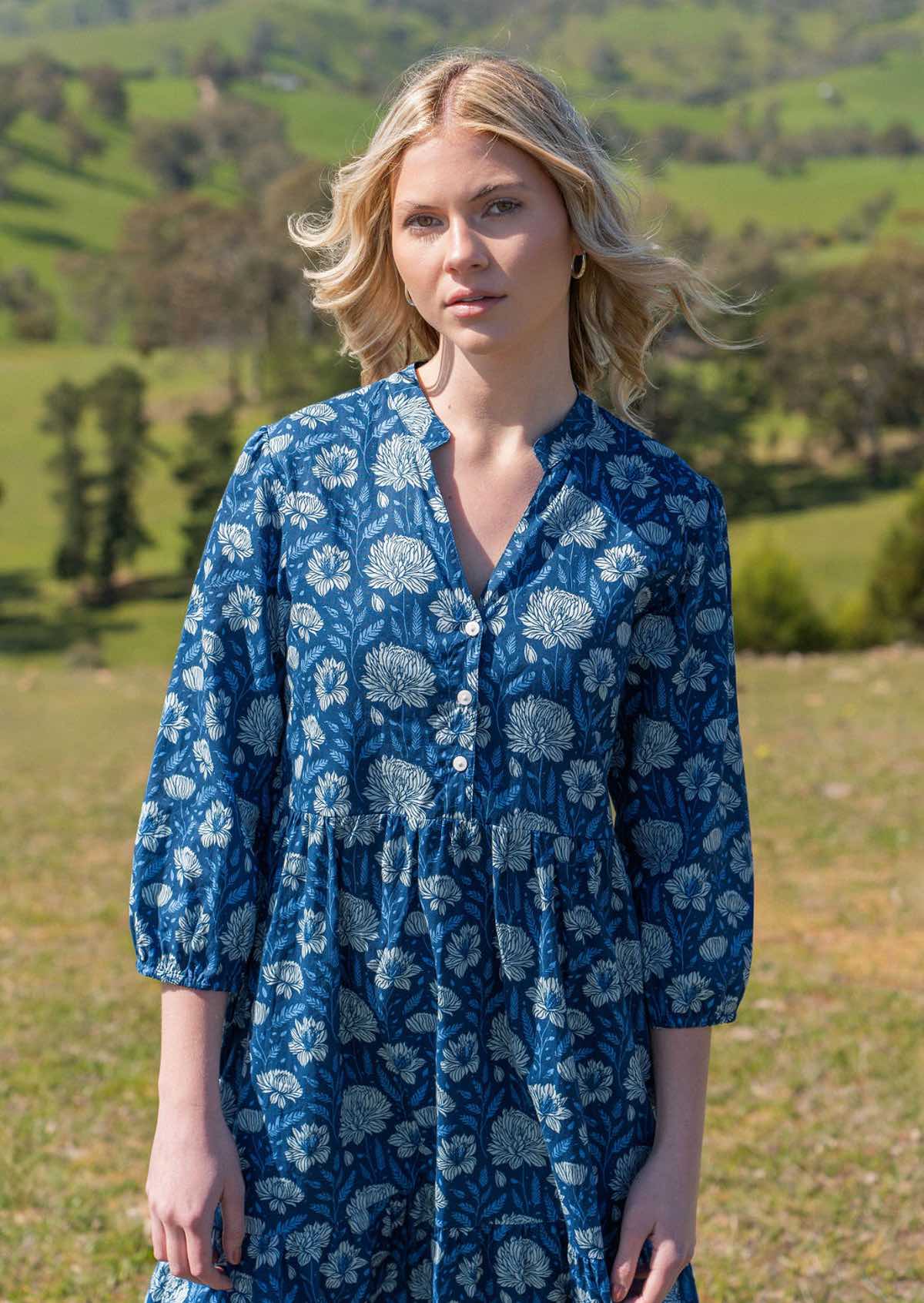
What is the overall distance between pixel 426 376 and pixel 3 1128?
352cm

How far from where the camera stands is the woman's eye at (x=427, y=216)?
65.8 inches

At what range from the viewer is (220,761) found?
66.1 inches

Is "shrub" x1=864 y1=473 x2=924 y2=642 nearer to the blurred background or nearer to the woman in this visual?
the blurred background

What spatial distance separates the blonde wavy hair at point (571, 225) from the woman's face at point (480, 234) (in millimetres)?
21

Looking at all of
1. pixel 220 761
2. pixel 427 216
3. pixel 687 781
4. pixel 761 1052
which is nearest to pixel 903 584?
pixel 761 1052

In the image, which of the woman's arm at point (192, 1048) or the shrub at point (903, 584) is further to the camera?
the shrub at point (903, 584)

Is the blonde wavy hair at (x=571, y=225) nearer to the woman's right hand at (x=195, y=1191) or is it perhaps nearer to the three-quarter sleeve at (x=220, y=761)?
the three-quarter sleeve at (x=220, y=761)

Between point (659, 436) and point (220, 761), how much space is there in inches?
1633

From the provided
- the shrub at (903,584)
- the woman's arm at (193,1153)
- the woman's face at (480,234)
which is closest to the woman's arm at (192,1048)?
the woman's arm at (193,1153)

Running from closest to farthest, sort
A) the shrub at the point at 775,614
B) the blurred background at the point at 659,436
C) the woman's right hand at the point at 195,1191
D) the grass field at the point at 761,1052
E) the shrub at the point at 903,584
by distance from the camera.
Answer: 1. the woman's right hand at the point at 195,1191
2. the grass field at the point at 761,1052
3. the blurred background at the point at 659,436
4. the shrub at the point at 775,614
5. the shrub at the point at 903,584

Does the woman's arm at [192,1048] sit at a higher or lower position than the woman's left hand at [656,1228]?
higher

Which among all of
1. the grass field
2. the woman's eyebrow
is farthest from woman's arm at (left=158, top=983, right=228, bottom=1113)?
the grass field

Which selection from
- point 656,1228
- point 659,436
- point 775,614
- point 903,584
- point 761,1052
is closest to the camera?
point 656,1228

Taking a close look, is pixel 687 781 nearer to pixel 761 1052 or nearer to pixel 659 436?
pixel 761 1052
